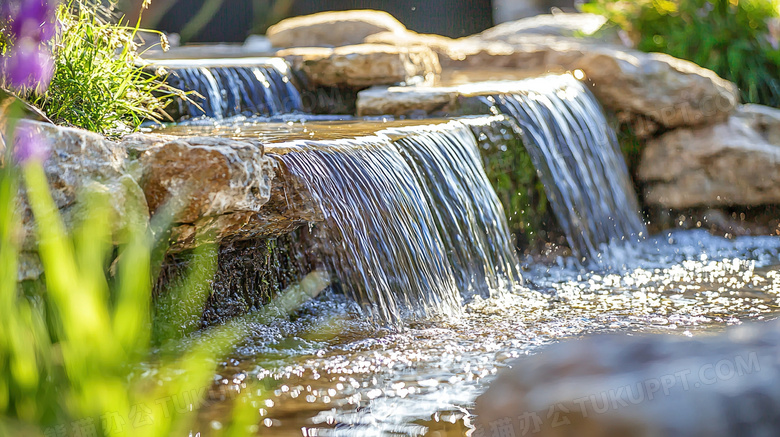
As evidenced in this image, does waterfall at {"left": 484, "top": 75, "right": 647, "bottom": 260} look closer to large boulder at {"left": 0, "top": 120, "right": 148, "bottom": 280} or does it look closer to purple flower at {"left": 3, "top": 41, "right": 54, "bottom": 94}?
purple flower at {"left": 3, "top": 41, "right": 54, "bottom": 94}

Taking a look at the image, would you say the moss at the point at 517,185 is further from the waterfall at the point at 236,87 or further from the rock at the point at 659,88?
the waterfall at the point at 236,87

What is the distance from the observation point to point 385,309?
12.6 feet

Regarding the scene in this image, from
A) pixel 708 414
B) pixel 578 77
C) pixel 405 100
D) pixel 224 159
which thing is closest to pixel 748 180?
pixel 578 77

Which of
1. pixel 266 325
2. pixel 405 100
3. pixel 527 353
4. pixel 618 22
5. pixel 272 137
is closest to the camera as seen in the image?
pixel 527 353

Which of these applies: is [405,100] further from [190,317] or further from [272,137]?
[190,317]

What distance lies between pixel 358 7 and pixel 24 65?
481 inches

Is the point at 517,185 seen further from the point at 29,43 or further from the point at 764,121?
the point at 29,43

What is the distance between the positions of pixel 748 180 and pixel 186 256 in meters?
4.45

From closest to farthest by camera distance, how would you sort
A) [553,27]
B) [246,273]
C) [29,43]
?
[29,43] < [246,273] < [553,27]

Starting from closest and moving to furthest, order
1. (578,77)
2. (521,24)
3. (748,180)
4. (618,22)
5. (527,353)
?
(527,353) → (748,180) → (578,77) → (618,22) → (521,24)

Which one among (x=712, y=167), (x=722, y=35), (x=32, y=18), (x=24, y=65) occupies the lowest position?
(x=712, y=167)

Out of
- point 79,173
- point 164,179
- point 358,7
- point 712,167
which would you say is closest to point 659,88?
point 712,167

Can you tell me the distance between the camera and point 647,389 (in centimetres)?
149

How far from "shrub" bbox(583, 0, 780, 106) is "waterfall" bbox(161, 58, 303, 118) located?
431 cm
